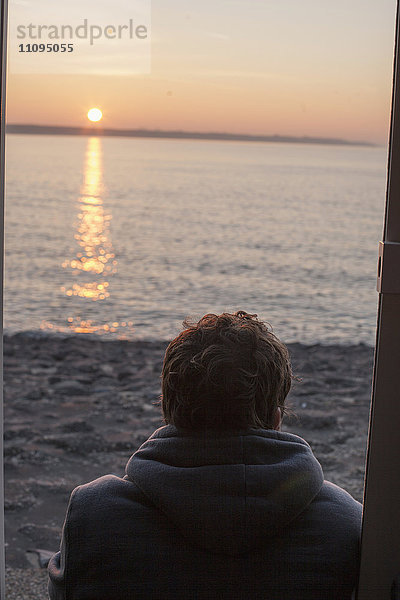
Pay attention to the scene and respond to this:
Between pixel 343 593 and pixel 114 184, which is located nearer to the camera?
pixel 343 593

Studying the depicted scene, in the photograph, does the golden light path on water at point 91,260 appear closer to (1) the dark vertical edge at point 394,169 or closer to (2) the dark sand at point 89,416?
(2) the dark sand at point 89,416

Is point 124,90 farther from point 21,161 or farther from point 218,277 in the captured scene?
point 21,161

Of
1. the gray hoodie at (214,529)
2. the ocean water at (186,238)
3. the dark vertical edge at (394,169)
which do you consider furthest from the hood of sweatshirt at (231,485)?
the ocean water at (186,238)

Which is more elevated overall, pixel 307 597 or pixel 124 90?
pixel 124 90

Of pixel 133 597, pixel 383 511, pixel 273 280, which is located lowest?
pixel 273 280

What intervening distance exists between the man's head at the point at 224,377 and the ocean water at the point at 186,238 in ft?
9.94

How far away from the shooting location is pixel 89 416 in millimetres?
4535

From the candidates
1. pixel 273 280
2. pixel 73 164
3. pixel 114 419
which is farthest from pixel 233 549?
pixel 73 164

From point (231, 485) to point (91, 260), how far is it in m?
13.3

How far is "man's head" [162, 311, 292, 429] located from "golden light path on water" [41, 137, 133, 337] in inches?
294

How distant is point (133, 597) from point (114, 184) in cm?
2247

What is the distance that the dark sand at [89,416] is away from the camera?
3014 millimetres

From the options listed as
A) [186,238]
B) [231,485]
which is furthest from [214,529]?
[186,238]

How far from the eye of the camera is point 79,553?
3.18 ft
